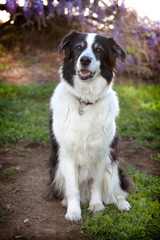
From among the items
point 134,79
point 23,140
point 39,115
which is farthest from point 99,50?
point 134,79

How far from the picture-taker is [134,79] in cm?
890

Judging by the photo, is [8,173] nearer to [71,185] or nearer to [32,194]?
[32,194]

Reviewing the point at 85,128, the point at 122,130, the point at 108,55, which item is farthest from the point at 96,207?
the point at 122,130

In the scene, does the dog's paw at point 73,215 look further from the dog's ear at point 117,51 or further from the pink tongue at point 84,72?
the dog's ear at point 117,51

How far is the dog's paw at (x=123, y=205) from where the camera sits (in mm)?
2891

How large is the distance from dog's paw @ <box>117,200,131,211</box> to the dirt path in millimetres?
604

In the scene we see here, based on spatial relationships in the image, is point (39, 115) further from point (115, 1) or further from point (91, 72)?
point (115, 1)

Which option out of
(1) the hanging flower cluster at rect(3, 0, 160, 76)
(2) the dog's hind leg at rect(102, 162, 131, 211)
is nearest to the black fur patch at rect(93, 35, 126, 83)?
(2) the dog's hind leg at rect(102, 162, 131, 211)

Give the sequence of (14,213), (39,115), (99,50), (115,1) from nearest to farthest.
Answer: (14,213) → (99,50) → (39,115) → (115,1)

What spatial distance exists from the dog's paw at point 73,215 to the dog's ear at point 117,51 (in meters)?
1.72

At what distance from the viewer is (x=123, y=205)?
2.92 meters

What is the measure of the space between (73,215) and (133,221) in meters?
0.60

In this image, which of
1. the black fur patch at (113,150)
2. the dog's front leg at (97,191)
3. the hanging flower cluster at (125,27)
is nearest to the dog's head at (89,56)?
the black fur patch at (113,150)

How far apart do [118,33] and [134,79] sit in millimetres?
1828
